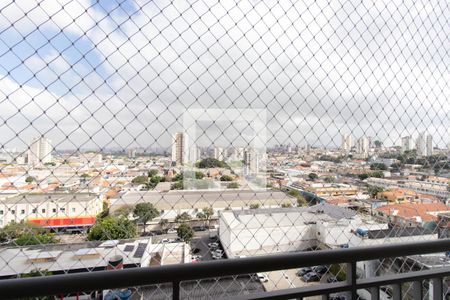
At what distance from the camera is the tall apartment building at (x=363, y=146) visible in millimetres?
1295

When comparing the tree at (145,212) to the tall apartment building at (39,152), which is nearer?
the tall apartment building at (39,152)

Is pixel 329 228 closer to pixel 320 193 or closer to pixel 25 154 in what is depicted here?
pixel 320 193

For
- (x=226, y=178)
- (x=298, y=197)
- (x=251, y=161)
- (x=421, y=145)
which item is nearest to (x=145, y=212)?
(x=226, y=178)

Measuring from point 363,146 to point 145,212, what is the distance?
3.29 feet

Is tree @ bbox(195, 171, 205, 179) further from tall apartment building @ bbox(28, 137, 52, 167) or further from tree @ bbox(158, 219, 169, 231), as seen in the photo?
tall apartment building @ bbox(28, 137, 52, 167)

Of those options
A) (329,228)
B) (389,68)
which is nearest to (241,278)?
(329,228)

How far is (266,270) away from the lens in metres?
0.75

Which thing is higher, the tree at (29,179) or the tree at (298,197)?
the tree at (29,179)

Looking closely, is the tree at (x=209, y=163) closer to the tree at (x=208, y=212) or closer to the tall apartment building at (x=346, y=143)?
the tree at (x=208, y=212)

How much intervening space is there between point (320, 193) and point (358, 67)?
582 millimetres

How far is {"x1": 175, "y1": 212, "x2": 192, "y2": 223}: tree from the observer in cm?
97

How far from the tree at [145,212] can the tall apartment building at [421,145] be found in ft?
4.34

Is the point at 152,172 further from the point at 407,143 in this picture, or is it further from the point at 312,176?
the point at 407,143

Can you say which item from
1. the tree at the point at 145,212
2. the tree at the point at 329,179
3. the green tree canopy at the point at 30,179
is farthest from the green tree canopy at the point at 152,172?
the tree at the point at 329,179
